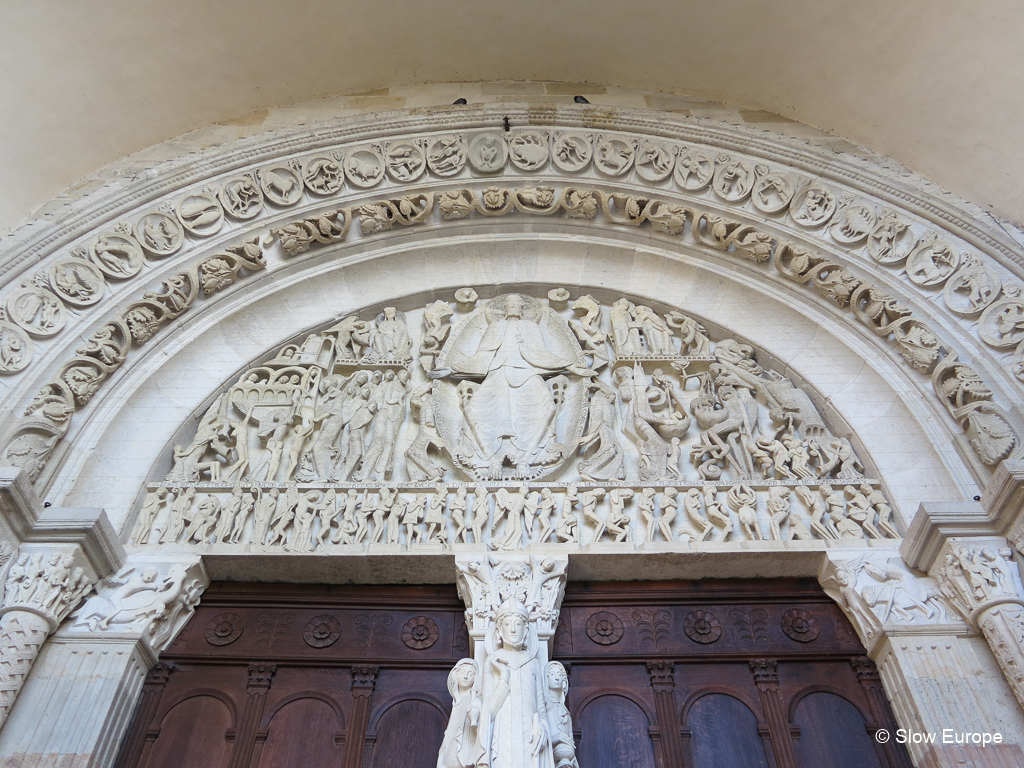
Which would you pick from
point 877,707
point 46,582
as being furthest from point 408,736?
point 877,707

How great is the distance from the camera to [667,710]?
4195mm

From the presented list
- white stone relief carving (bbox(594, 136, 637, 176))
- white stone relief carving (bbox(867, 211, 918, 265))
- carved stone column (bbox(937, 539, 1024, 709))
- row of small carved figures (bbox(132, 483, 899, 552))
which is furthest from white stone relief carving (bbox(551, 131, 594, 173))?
carved stone column (bbox(937, 539, 1024, 709))

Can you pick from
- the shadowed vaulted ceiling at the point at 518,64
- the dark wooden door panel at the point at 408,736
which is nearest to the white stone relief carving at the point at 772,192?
the shadowed vaulted ceiling at the point at 518,64

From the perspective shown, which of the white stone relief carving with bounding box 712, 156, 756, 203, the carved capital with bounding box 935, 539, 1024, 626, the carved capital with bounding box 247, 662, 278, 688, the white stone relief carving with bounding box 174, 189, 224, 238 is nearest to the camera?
the carved capital with bounding box 935, 539, 1024, 626

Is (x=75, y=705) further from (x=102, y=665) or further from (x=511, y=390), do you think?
(x=511, y=390)

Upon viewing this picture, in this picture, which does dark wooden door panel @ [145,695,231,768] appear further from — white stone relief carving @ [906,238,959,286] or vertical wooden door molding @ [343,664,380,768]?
white stone relief carving @ [906,238,959,286]

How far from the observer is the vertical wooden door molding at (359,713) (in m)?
4.03

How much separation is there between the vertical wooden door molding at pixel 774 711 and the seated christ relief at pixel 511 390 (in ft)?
5.44

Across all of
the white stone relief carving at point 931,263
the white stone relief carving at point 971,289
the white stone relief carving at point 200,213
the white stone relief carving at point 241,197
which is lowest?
the white stone relief carving at point 971,289

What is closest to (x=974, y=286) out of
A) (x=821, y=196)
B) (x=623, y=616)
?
(x=821, y=196)

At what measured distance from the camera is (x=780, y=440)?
5141 millimetres

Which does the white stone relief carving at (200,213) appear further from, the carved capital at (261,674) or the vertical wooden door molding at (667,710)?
the vertical wooden door molding at (667,710)

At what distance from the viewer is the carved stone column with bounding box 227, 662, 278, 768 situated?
4023 mm

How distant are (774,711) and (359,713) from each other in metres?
2.18
